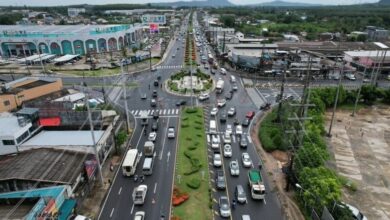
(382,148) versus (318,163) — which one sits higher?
(318,163)

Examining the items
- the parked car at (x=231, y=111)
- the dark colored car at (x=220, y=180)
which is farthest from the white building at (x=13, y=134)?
the parked car at (x=231, y=111)

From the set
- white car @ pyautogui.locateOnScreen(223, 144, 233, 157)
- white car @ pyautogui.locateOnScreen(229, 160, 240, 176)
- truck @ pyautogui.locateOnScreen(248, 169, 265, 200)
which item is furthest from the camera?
white car @ pyautogui.locateOnScreen(223, 144, 233, 157)

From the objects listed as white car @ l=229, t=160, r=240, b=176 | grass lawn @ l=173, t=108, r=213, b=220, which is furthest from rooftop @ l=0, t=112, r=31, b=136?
white car @ l=229, t=160, r=240, b=176

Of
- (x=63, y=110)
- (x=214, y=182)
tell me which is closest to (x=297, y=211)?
(x=214, y=182)

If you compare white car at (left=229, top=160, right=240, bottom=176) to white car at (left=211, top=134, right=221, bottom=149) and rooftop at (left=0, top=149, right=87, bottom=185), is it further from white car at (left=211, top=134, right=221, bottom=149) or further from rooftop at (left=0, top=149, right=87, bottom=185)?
rooftop at (left=0, top=149, right=87, bottom=185)

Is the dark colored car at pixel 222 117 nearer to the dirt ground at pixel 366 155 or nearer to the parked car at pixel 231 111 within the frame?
the parked car at pixel 231 111

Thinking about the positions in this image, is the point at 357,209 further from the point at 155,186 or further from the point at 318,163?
the point at 155,186
